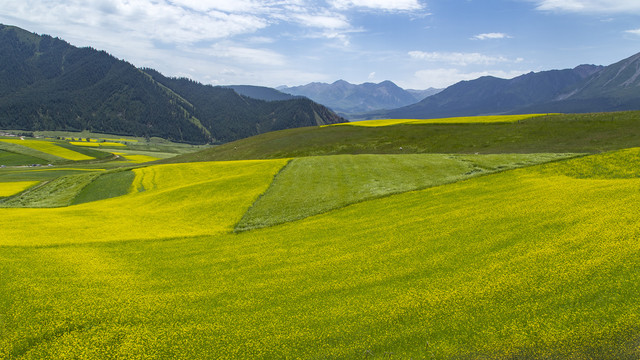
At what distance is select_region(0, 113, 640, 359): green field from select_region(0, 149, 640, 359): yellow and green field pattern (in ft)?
0.20

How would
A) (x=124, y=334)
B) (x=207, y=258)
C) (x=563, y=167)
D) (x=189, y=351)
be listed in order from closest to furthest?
(x=189, y=351) < (x=124, y=334) < (x=207, y=258) < (x=563, y=167)

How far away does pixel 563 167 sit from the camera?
102 feet

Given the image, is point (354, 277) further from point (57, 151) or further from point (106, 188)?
point (57, 151)

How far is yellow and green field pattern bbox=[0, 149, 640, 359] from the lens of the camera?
9766 mm

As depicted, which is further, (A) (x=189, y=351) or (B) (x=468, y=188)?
(B) (x=468, y=188)

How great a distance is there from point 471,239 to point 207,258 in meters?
13.6

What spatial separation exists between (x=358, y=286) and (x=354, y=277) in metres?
0.75

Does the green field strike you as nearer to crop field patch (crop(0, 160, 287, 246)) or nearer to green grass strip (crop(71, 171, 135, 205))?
crop field patch (crop(0, 160, 287, 246))

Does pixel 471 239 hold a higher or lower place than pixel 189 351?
higher

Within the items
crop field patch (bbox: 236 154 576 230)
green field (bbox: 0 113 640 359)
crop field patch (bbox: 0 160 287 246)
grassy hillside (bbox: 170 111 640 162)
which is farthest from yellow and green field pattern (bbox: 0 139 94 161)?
green field (bbox: 0 113 640 359)

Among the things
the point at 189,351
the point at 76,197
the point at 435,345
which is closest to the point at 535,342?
the point at 435,345

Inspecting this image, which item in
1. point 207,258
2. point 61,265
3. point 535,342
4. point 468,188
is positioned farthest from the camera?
point 468,188

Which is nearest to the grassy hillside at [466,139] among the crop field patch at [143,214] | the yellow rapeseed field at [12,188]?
the crop field patch at [143,214]

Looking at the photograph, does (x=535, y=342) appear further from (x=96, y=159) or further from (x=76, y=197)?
(x=96, y=159)
